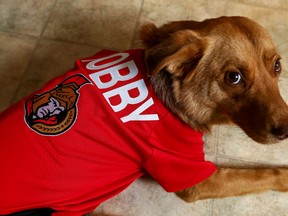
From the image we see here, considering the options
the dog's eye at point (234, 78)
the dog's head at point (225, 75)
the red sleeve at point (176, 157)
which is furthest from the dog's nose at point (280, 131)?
the red sleeve at point (176, 157)

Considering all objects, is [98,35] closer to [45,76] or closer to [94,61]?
[45,76]

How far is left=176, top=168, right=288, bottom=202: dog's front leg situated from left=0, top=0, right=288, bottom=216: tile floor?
0.16 m

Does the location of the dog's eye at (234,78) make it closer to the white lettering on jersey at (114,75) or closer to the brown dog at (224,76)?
the brown dog at (224,76)

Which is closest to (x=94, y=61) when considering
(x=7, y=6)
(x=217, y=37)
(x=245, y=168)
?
(x=217, y=37)

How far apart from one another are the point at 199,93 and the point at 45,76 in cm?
141

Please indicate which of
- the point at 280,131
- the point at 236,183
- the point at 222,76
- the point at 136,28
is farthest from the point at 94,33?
the point at 280,131

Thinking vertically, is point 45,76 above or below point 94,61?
below

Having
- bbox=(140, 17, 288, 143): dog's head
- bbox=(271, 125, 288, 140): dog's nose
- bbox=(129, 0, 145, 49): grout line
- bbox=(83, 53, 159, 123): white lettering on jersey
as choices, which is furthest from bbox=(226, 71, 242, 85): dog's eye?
bbox=(129, 0, 145, 49): grout line

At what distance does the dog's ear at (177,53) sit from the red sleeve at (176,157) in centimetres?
26

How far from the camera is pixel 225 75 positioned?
173 centimetres

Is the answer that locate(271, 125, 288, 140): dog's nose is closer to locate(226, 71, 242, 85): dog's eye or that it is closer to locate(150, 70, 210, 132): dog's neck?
locate(226, 71, 242, 85): dog's eye

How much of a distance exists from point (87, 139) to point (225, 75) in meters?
0.75

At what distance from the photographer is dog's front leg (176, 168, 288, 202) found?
6.84 feet

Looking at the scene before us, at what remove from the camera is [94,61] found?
1941 mm
